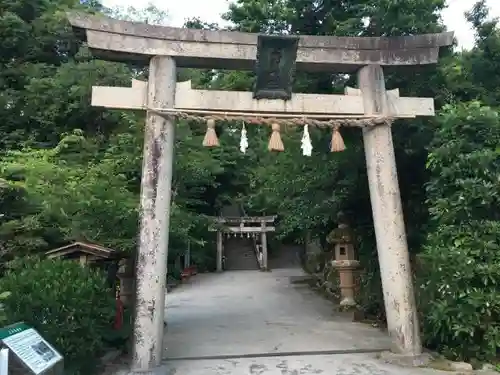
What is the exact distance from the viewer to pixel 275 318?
11.0 metres

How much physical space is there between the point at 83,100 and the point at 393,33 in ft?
32.5

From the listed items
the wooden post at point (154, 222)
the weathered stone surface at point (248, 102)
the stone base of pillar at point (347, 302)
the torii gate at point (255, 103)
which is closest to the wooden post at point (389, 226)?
the torii gate at point (255, 103)

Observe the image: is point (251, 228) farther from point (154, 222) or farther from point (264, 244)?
point (154, 222)

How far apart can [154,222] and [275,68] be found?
9.24ft

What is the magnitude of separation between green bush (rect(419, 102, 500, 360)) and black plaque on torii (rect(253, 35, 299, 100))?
2412 mm

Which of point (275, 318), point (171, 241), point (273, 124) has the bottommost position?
point (275, 318)

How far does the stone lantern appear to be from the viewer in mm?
11484

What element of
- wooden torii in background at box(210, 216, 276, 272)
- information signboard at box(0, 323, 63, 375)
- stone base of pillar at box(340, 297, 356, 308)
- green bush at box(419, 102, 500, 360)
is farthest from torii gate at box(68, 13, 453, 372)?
wooden torii in background at box(210, 216, 276, 272)

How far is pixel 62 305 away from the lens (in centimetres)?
554

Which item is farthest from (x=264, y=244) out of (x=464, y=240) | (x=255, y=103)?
(x=464, y=240)

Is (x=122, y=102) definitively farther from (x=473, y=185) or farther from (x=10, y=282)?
(x=473, y=185)

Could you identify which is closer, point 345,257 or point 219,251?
point 345,257

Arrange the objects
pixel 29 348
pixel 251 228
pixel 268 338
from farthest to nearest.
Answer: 1. pixel 251 228
2. pixel 268 338
3. pixel 29 348

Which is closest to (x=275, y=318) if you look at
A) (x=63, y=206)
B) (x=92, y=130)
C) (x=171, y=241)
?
(x=171, y=241)
